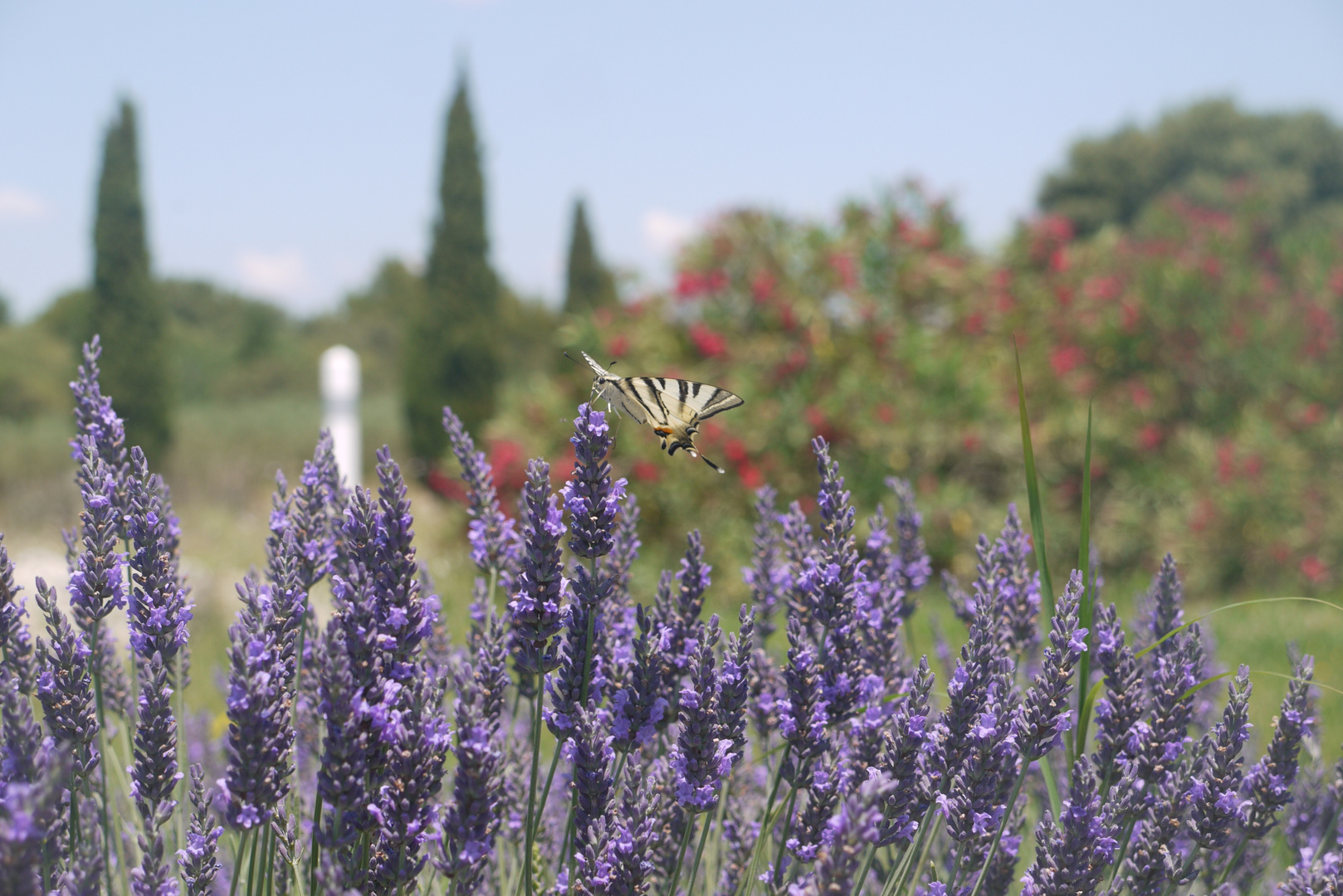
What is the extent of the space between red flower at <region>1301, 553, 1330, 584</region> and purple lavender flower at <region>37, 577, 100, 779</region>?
8946 millimetres

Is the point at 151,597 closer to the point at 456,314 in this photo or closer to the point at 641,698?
the point at 641,698

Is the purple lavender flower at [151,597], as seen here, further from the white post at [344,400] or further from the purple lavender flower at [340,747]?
the white post at [344,400]

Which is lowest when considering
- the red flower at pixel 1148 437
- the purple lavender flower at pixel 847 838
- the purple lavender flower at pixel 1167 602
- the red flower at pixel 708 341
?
the purple lavender flower at pixel 847 838

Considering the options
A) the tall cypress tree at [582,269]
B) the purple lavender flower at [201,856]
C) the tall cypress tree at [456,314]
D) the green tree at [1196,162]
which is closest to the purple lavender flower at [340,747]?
the purple lavender flower at [201,856]

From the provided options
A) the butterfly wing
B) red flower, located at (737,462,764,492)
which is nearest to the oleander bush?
the butterfly wing

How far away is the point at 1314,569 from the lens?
809 centimetres

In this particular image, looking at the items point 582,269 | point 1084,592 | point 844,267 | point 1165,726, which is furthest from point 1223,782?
point 582,269

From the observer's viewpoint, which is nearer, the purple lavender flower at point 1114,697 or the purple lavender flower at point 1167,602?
the purple lavender flower at point 1114,697

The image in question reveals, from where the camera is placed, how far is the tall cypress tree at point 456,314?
1720 cm

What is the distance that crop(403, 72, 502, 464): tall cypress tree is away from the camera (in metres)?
17.2

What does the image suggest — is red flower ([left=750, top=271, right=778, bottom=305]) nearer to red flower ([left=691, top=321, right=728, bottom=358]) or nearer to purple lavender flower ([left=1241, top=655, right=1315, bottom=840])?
red flower ([left=691, top=321, right=728, bottom=358])

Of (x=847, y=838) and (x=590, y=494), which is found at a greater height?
(x=590, y=494)

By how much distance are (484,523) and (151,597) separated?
602 millimetres

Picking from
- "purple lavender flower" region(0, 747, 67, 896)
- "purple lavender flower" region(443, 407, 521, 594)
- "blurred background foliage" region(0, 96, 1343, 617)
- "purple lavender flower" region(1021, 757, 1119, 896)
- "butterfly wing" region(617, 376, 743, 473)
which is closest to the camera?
"purple lavender flower" region(0, 747, 67, 896)
